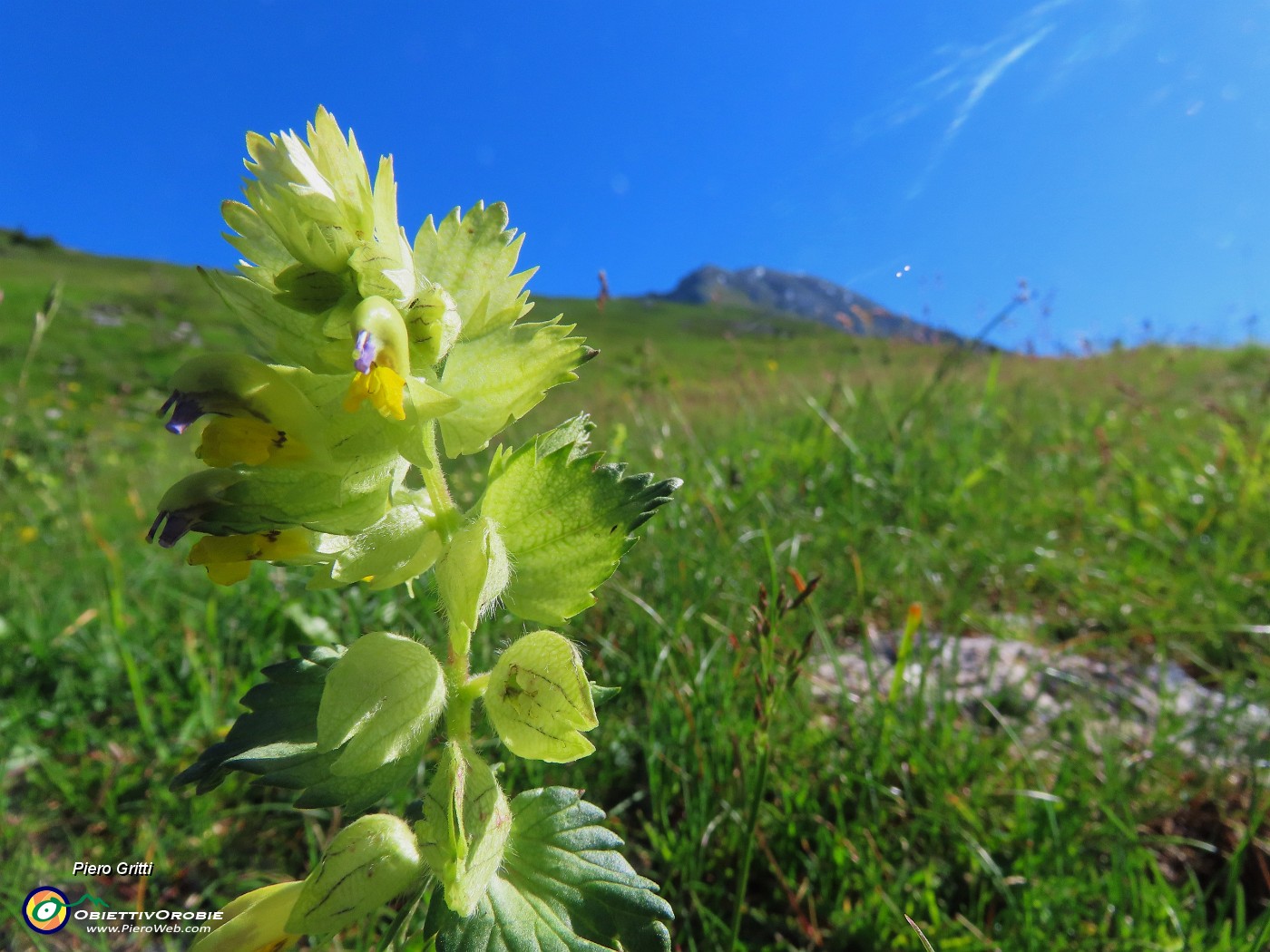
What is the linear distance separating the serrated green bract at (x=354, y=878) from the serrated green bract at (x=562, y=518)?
0.29 metres

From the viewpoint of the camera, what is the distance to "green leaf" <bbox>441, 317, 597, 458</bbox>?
2.75 ft

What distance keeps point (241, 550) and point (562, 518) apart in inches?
14.1

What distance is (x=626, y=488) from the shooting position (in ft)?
2.88

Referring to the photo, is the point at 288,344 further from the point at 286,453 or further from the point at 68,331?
the point at 68,331

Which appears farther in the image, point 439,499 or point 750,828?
point 750,828

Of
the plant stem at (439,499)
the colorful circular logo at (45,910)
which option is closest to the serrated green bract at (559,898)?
the plant stem at (439,499)

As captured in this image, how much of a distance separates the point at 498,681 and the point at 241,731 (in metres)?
0.33

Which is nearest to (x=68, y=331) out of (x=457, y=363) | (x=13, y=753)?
(x=13, y=753)

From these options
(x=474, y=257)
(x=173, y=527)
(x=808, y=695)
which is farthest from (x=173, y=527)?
(x=808, y=695)

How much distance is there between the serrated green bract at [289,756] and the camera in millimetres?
829

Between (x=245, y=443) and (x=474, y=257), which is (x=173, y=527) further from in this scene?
(x=474, y=257)

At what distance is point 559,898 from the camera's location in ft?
2.82

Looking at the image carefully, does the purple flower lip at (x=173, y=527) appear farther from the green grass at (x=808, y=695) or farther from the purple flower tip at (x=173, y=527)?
the green grass at (x=808, y=695)

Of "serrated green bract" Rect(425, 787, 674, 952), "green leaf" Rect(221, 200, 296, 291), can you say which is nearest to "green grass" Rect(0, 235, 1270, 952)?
"serrated green bract" Rect(425, 787, 674, 952)
